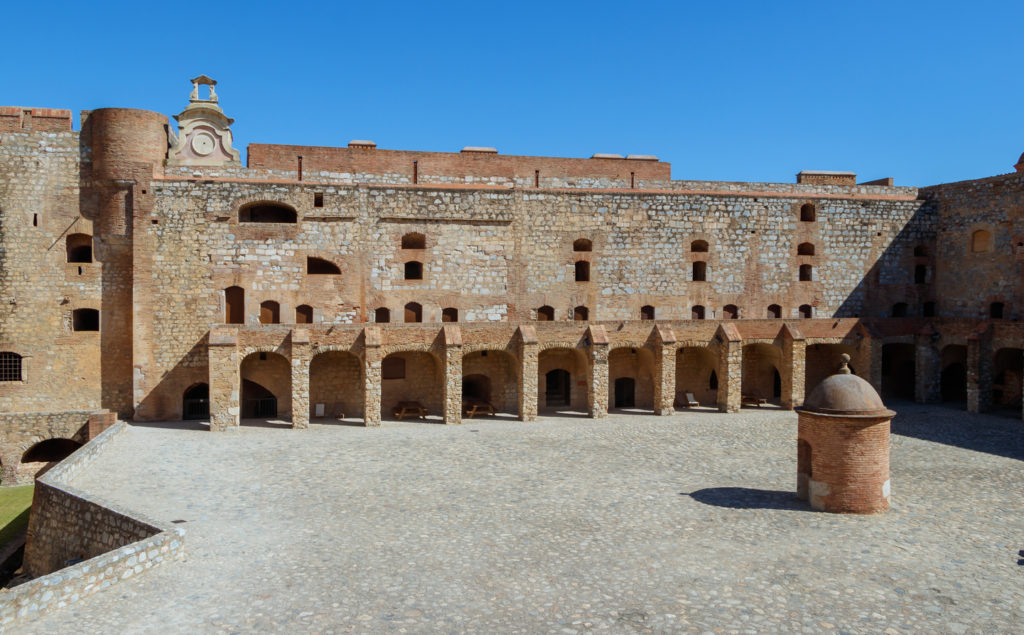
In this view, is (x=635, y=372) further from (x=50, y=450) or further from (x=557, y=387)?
(x=50, y=450)

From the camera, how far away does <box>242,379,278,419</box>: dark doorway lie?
83.5ft

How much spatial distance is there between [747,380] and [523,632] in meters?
22.1

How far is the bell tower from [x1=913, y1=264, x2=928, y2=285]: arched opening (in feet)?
94.7

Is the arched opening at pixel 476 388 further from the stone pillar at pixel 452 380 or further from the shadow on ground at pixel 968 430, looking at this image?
the shadow on ground at pixel 968 430

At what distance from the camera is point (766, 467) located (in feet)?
57.5

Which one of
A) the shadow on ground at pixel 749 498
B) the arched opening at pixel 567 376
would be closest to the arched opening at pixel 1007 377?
the arched opening at pixel 567 376

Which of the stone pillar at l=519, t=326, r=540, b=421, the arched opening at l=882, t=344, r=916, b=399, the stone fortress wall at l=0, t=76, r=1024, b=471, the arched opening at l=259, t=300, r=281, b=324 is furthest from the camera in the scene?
the arched opening at l=882, t=344, r=916, b=399

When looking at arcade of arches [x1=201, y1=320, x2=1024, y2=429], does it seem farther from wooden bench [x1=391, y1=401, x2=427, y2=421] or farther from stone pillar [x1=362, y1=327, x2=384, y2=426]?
wooden bench [x1=391, y1=401, x2=427, y2=421]

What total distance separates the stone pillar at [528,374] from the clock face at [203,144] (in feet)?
47.6

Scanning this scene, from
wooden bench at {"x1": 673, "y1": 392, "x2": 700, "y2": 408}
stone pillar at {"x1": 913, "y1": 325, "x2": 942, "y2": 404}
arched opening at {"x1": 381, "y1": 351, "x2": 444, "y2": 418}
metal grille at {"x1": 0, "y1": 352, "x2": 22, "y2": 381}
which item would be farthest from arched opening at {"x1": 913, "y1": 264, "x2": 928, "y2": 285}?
metal grille at {"x1": 0, "y1": 352, "x2": 22, "y2": 381}

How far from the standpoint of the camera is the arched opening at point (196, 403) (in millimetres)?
25297

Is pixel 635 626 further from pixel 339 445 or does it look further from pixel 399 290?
pixel 399 290

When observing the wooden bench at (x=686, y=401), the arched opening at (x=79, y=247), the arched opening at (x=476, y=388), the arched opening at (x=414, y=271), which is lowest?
the wooden bench at (x=686, y=401)

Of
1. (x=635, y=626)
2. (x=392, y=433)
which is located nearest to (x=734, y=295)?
(x=392, y=433)
